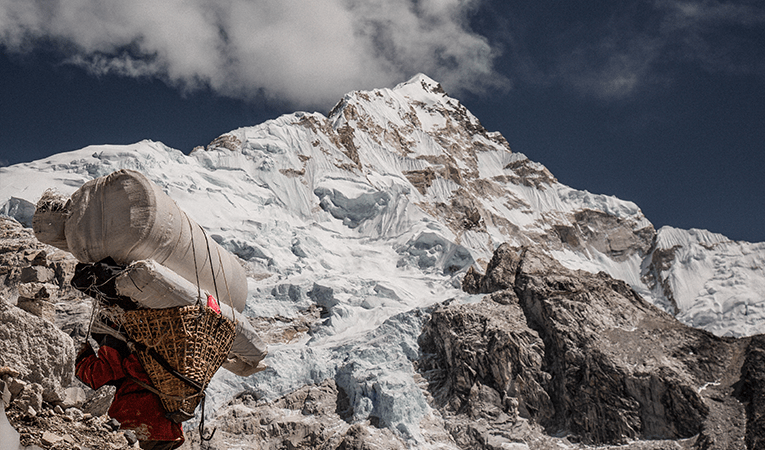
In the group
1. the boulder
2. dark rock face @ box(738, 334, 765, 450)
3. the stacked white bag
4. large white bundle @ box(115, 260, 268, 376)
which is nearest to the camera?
large white bundle @ box(115, 260, 268, 376)

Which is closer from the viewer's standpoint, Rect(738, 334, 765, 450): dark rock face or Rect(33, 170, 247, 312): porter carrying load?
Rect(33, 170, 247, 312): porter carrying load

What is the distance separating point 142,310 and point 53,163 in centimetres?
6239

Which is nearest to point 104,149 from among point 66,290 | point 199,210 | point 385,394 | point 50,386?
point 199,210

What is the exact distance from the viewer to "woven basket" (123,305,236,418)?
4.24 m

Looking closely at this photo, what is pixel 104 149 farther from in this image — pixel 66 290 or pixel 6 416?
pixel 6 416

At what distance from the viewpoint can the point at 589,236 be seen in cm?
9731

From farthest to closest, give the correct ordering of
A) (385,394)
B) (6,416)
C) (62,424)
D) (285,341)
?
(285,341) < (385,394) < (62,424) < (6,416)

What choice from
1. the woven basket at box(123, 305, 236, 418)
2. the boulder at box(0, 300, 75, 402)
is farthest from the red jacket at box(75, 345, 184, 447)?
the boulder at box(0, 300, 75, 402)

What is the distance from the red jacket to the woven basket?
0.35 ft

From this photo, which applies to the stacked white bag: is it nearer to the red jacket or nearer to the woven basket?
the woven basket

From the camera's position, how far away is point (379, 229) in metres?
68.2

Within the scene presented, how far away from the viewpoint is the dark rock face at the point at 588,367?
120 feet

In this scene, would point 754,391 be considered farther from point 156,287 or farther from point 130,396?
point 156,287

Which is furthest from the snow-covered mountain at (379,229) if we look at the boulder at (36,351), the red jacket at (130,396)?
the red jacket at (130,396)
